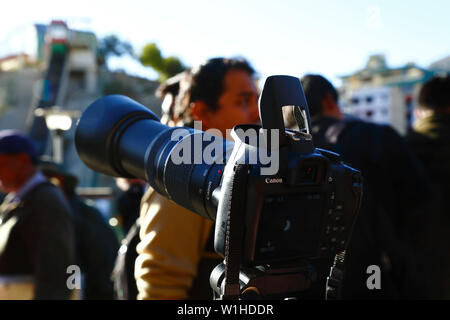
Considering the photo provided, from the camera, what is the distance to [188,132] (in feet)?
3.78

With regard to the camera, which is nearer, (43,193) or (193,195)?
(193,195)

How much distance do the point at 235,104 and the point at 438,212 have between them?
144 centimetres

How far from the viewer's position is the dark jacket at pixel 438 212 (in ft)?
7.90

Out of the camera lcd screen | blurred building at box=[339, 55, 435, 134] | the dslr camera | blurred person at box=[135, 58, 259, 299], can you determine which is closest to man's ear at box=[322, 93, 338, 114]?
blurred person at box=[135, 58, 259, 299]

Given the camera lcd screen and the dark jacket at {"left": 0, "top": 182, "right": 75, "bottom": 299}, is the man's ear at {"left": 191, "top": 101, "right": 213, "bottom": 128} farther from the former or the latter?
the dark jacket at {"left": 0, "top": 182, "right": 75, "bottom": 299}

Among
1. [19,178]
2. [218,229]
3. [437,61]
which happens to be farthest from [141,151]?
[437,61]

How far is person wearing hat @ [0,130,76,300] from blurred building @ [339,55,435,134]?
1077 inches

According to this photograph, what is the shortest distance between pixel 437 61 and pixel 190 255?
24.2 m

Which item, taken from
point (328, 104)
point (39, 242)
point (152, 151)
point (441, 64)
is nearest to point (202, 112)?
point (152, 151)

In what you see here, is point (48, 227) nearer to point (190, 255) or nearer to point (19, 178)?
point (19, 178)

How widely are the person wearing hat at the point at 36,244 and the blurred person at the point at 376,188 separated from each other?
1.24 m

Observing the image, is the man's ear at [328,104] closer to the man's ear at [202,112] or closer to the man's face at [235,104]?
the man's face at [235,104]

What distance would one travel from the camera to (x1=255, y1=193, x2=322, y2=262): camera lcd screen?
2.85ft
